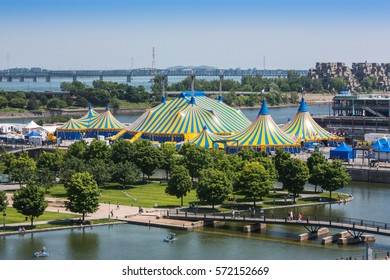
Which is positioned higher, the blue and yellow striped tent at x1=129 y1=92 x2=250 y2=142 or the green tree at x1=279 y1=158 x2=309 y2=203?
the blue and yellow striped tent at x1=129 y1=92 x2=250 y2=142

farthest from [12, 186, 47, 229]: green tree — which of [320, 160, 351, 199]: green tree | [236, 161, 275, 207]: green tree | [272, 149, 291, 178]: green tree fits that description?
[320, 160, 351, 199]: green tree

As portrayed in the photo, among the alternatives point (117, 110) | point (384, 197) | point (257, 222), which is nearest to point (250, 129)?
point (384, 197)

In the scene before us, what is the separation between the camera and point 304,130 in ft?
195

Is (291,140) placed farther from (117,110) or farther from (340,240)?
(117,110)

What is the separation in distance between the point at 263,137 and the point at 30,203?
22238 millimetres

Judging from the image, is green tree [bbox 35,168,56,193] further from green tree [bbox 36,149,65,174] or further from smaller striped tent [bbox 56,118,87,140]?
smaller striped tent [bbox 56,118,87,140]

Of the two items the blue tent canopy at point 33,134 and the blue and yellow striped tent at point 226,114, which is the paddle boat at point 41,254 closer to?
the blue and yellow striped tent at point 226,114

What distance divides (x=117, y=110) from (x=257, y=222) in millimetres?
76999

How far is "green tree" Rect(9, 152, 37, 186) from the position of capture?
140 ft

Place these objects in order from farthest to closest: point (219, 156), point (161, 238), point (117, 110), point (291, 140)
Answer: point (117, 110) < point (291, 140) < point (219, 156) < point (161, 238)

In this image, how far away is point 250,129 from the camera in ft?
182

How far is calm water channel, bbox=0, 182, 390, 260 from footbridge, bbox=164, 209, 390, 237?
38cm

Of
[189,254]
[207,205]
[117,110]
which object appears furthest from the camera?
[117,110]

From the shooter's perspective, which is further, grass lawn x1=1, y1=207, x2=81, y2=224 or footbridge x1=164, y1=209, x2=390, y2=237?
grass lawn x1=1, y1=207, x2=81, y2=224
